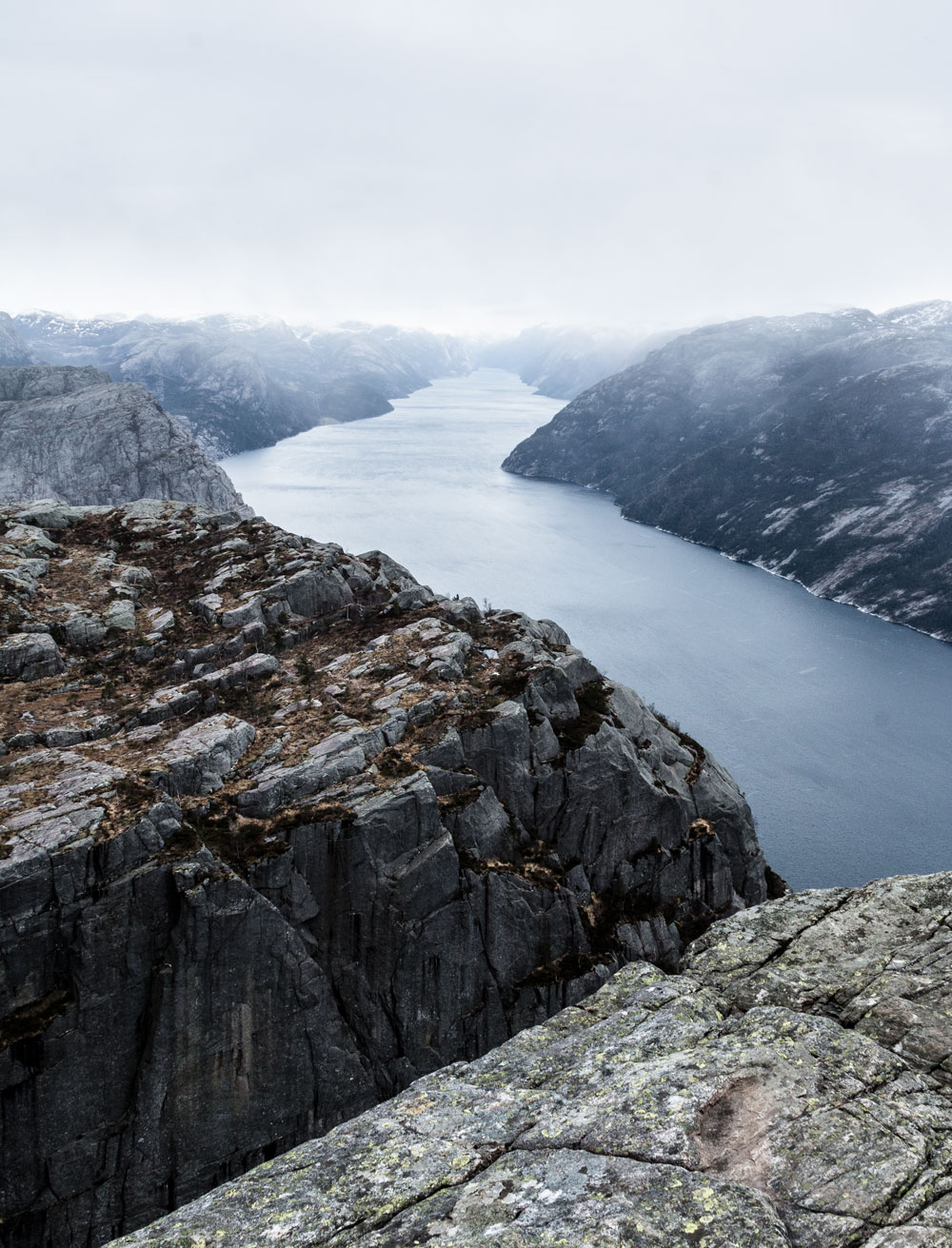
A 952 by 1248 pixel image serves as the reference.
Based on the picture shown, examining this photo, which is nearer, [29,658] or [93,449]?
[29,658]

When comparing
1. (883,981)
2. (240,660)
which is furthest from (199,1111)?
(883,981)

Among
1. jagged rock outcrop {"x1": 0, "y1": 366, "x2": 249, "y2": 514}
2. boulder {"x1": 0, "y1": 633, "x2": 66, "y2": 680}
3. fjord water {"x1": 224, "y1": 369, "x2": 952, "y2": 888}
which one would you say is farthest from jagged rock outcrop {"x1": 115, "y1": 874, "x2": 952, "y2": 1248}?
jagged rock outcrop {"x1": 0, "y1": 366, "x2": 249, "y2": 514}

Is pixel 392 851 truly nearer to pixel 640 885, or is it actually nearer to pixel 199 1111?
pixel 199 1111

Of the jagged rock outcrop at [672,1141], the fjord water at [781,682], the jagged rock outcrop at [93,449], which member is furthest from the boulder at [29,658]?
the jagged rock outcrop at [93,449]

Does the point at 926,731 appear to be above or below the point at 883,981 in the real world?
below

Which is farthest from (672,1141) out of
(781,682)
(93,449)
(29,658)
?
(93,449)

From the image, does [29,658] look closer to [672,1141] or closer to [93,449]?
[672,1141]

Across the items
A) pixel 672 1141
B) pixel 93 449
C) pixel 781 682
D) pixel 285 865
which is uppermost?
pixel 93 449
